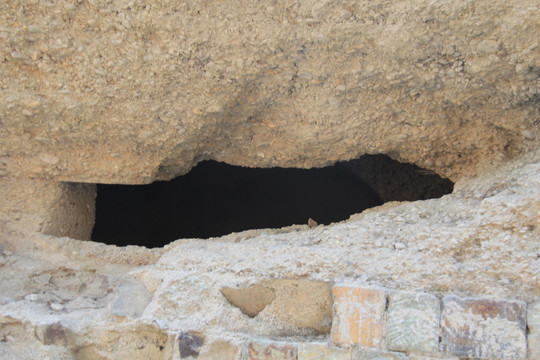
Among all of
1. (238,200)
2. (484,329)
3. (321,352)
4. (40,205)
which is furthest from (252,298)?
(238,200)

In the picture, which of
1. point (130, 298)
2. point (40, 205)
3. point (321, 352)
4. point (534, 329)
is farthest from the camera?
point (40, 205)

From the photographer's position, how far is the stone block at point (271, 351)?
1271mm

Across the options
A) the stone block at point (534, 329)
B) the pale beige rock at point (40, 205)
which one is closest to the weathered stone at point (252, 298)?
the stone block at point (534, 329)

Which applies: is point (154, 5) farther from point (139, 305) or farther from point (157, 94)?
point (139, 305)

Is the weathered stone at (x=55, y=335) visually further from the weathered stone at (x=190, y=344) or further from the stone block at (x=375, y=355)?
the stone block at (x=375, y=355)

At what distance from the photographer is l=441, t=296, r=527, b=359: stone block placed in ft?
3.76

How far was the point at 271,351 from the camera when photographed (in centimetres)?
128

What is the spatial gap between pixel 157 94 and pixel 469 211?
3.60 feet

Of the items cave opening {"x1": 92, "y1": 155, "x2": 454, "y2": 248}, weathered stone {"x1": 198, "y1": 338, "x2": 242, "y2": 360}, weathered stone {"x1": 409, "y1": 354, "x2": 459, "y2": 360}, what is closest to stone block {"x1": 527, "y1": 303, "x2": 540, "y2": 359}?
weathered stone {"x1": 409, "y1": 354, "x2": 459, "y2": 360}

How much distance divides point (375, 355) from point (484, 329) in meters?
0.26

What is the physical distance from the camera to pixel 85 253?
6.16ft

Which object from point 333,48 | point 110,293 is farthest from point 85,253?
point 333,48

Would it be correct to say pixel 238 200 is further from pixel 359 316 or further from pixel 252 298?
pixel 359 316

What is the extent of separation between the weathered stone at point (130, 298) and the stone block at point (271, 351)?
1.18 ft
